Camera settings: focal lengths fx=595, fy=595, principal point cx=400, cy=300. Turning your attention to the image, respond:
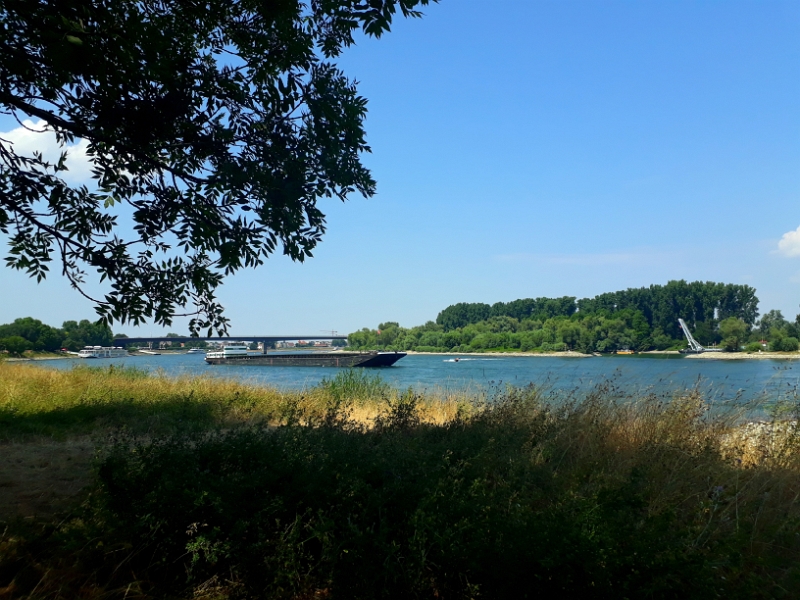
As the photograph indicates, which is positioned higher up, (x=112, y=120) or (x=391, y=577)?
(x=112, y=120)

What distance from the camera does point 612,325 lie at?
5697 cm

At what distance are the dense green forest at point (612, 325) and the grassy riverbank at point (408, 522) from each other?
35477mm

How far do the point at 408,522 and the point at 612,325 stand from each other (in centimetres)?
5743

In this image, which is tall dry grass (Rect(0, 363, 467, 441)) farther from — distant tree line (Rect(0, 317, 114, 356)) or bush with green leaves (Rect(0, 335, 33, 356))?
distant tree line (Rect(0, 317, 114, 356))

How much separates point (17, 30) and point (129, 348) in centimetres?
4944

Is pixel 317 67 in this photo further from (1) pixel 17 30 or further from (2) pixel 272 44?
(1) pixel 17 30

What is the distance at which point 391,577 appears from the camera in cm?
304

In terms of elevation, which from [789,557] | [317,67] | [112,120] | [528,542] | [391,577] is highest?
[317,67]

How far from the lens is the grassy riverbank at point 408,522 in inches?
114

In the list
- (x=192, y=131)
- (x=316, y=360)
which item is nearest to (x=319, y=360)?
(x=316, y=360)

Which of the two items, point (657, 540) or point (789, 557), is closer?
point (657, 540)

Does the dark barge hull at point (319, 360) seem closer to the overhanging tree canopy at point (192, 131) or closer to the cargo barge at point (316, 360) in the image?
the cargo barge at point (316, 360)

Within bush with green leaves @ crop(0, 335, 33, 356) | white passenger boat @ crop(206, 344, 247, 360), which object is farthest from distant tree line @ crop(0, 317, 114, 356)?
white passenger boat @ crop(206, 344, 247, 360)

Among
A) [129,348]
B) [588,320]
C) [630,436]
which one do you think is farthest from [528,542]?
[588,320]
